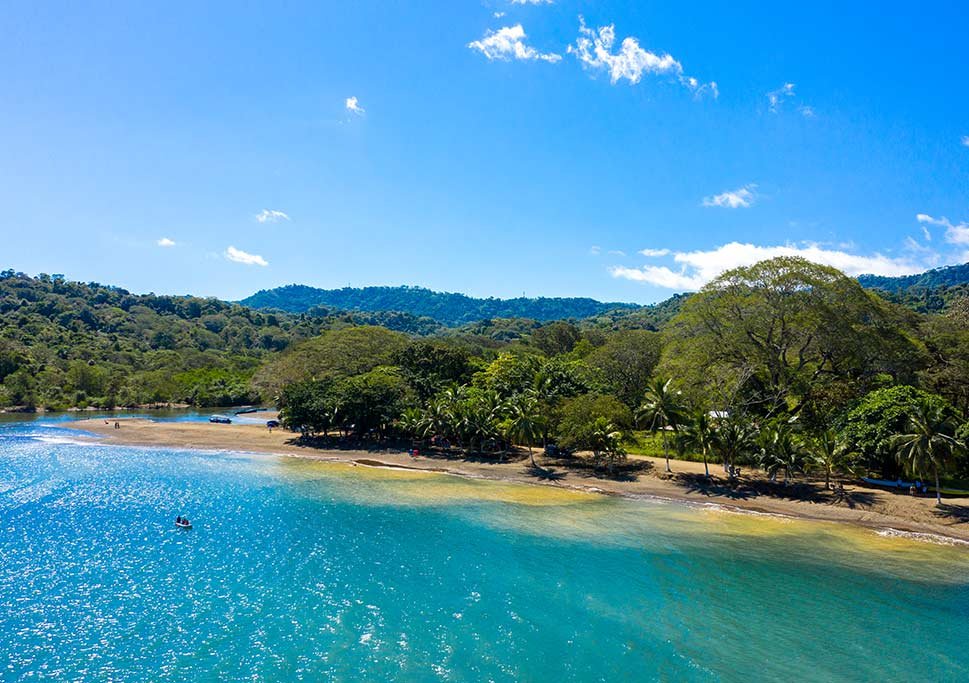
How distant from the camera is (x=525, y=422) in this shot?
52.9 meters

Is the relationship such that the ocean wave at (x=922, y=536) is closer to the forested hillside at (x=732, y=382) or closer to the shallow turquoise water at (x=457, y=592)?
the shallow turquoise water at (x=457, y=592)

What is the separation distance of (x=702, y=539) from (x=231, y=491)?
39.6m

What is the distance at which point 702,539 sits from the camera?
35594mm

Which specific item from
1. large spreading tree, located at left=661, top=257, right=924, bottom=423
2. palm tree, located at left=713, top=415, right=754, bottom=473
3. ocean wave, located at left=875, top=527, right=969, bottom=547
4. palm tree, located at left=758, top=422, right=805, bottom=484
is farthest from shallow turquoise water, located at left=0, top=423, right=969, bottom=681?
large spreading tree, located at left=661, top=257, right=924, bottom=423

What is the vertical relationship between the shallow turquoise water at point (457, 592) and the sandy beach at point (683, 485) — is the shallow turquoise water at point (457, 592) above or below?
below

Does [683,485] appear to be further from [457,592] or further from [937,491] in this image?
[457,592]

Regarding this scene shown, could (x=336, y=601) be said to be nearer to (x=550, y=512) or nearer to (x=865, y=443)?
(x=550, y=512)

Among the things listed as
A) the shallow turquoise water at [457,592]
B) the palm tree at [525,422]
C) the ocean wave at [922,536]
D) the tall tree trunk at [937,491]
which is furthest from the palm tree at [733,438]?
the palm tree at [525,422]

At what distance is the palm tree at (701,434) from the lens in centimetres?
4722

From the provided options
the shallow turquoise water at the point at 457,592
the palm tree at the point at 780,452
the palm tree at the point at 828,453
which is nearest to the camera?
the shallow turquoise water at the point at 457,592

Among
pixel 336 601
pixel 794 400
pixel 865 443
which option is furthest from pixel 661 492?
pixel 336 601

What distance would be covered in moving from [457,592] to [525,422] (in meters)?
26.3

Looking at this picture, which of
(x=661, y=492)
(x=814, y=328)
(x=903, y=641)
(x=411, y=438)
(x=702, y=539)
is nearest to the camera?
(x=903, y=641)

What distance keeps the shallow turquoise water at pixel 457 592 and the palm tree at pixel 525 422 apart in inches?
355
